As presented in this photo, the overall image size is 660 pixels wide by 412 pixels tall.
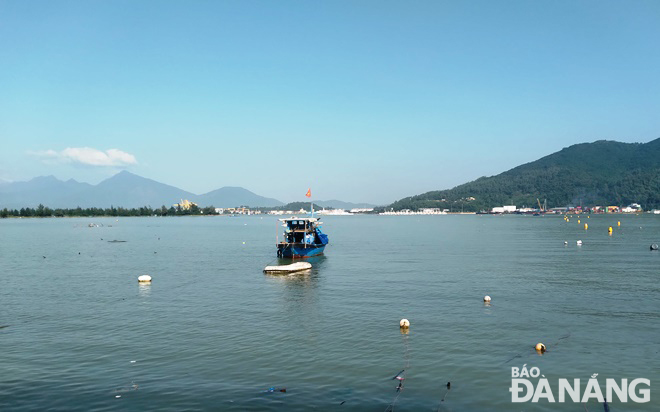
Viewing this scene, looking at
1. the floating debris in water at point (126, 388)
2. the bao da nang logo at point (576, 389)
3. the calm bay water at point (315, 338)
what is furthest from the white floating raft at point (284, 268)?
the bao da nang logo at point (576, 389)

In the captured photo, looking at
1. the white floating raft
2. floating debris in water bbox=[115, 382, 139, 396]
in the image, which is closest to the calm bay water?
floating debris in water bbox=[115, 382, 139, 396]

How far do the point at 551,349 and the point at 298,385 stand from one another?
563 inches

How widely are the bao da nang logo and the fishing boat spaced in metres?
57.5

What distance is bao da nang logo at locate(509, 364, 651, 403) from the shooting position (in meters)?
19.8

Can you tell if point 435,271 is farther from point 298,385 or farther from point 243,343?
point 298,385

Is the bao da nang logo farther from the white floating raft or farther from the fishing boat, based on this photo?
the fishing boat

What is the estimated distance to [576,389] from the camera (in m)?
20.7

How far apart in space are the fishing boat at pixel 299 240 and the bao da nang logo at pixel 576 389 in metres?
57.5

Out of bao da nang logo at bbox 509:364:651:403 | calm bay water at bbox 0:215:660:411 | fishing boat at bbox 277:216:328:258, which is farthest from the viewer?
fishing boat at bbox 277:216:328:258

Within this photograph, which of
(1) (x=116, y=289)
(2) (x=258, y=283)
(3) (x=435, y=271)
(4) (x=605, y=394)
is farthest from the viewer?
(3) (x=435, y=271)

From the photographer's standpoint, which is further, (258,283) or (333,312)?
(258,283)

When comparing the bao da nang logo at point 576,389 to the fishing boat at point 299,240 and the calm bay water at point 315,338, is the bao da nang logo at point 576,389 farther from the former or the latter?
the fishing boat at point 299,240

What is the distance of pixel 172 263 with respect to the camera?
72.6 meters

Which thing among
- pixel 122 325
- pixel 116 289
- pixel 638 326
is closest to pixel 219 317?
pixel 122 325
